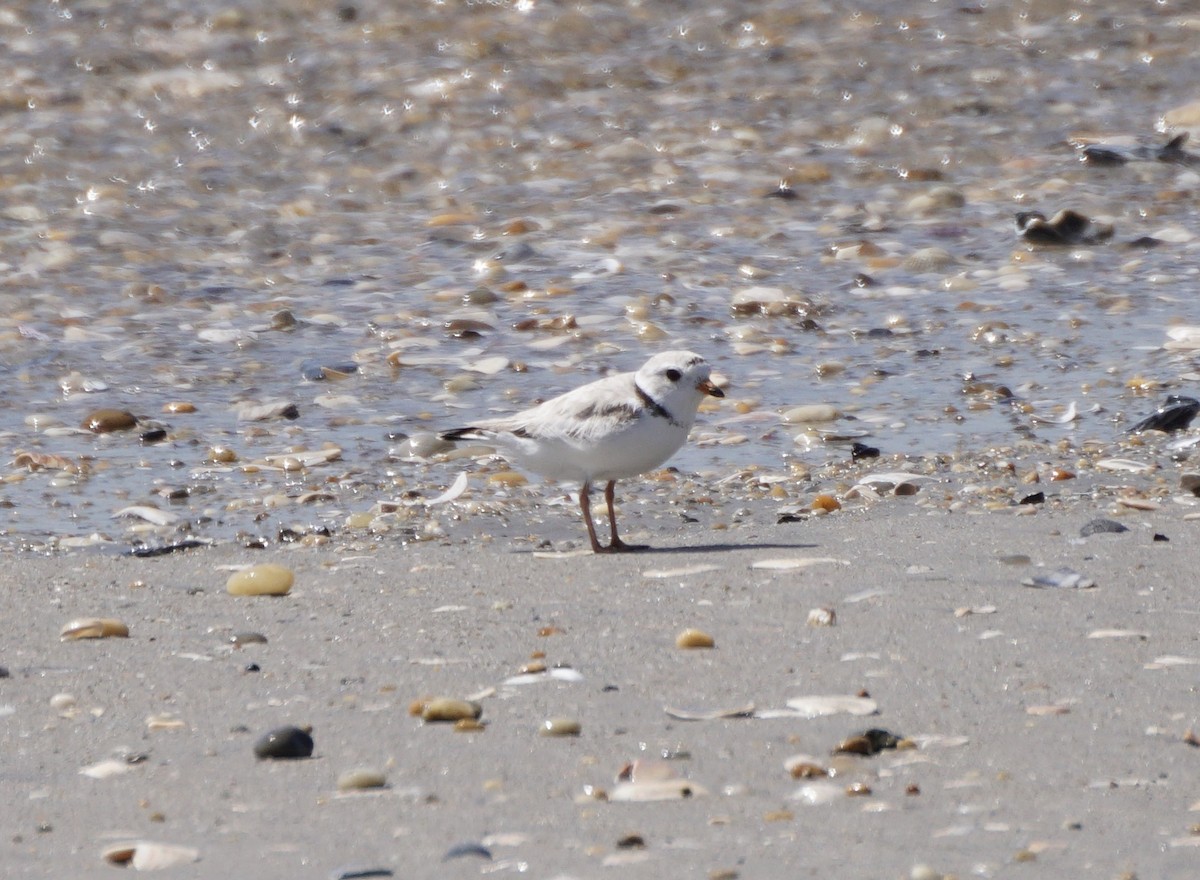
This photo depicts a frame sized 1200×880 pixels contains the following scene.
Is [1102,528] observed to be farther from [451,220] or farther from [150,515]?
[451,220]

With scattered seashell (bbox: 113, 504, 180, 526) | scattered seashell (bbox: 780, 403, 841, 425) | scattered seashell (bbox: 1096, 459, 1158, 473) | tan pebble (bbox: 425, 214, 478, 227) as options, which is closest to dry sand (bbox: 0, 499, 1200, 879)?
scattered seashell (bbox: 113, 504, 180, 526)

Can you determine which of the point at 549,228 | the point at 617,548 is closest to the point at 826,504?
the point at 617,548

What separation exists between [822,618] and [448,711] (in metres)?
1.06

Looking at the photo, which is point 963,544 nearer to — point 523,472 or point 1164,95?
point 523,472

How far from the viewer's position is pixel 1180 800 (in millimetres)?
3094

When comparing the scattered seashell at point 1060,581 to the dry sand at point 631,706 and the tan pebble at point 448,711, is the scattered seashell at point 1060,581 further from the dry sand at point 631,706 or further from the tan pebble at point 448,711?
the tan pebble at point 448,711

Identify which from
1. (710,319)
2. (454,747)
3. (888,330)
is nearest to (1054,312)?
(888,330)

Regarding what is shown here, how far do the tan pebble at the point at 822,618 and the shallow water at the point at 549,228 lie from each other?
2230 millimetres

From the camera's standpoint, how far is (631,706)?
3762mm

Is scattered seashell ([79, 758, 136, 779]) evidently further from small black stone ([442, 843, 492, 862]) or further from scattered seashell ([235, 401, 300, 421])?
scattered seashell ([235, 401, 300, 421])

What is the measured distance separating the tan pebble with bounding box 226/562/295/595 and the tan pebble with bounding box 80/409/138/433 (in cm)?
243

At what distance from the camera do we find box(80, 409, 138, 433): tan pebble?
23.7 ft

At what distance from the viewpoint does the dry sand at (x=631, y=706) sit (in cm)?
301

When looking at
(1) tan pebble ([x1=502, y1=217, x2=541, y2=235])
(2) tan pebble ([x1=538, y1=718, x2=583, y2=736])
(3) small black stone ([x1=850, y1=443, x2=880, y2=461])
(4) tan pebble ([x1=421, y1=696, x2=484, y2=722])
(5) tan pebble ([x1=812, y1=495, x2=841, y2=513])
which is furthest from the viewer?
(1) tan pebble ([x1=502, y1=217, x2=541, y2=235])
